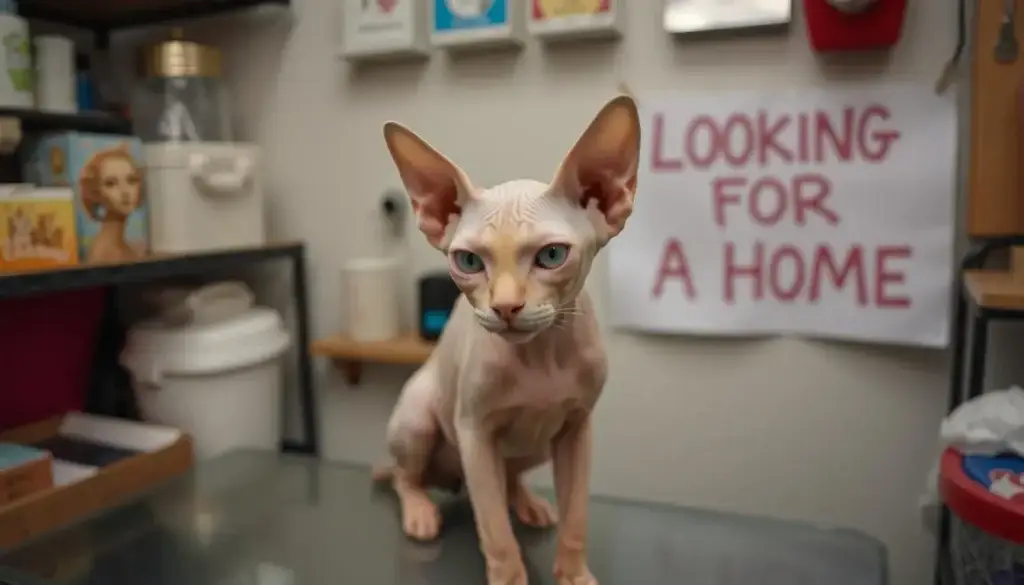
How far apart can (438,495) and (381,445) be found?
349 mm

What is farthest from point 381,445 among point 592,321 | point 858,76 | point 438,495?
point 858,76

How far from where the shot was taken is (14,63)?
1007 mm

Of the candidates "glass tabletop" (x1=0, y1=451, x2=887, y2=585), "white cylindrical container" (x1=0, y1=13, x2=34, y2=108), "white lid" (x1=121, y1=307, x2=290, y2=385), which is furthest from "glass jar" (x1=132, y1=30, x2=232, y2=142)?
"glass tabletop" (x1=0, y1=451, x2=887, y2=585)

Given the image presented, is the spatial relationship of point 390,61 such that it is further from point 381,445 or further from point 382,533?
point 382,533

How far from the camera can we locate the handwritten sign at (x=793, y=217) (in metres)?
0.92

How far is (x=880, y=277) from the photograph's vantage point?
94cm

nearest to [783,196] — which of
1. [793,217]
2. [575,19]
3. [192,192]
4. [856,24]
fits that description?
[793,217]

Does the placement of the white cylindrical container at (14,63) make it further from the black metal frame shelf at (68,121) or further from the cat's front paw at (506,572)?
the cat's front paw at (506,572)

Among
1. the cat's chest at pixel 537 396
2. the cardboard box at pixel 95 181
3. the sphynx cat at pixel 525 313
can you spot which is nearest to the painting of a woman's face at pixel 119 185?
the cardboard box at pixel 95 181

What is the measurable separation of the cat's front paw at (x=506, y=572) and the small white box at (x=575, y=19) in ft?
2.14

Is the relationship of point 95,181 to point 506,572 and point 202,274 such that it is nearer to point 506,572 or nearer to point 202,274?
point 202,274

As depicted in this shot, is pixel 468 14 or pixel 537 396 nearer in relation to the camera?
pixel 537 396

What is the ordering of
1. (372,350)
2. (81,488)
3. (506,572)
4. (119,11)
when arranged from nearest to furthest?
(506,572) → (81,488) → (372,350) → (119,11)

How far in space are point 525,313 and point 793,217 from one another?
0.55 meters
